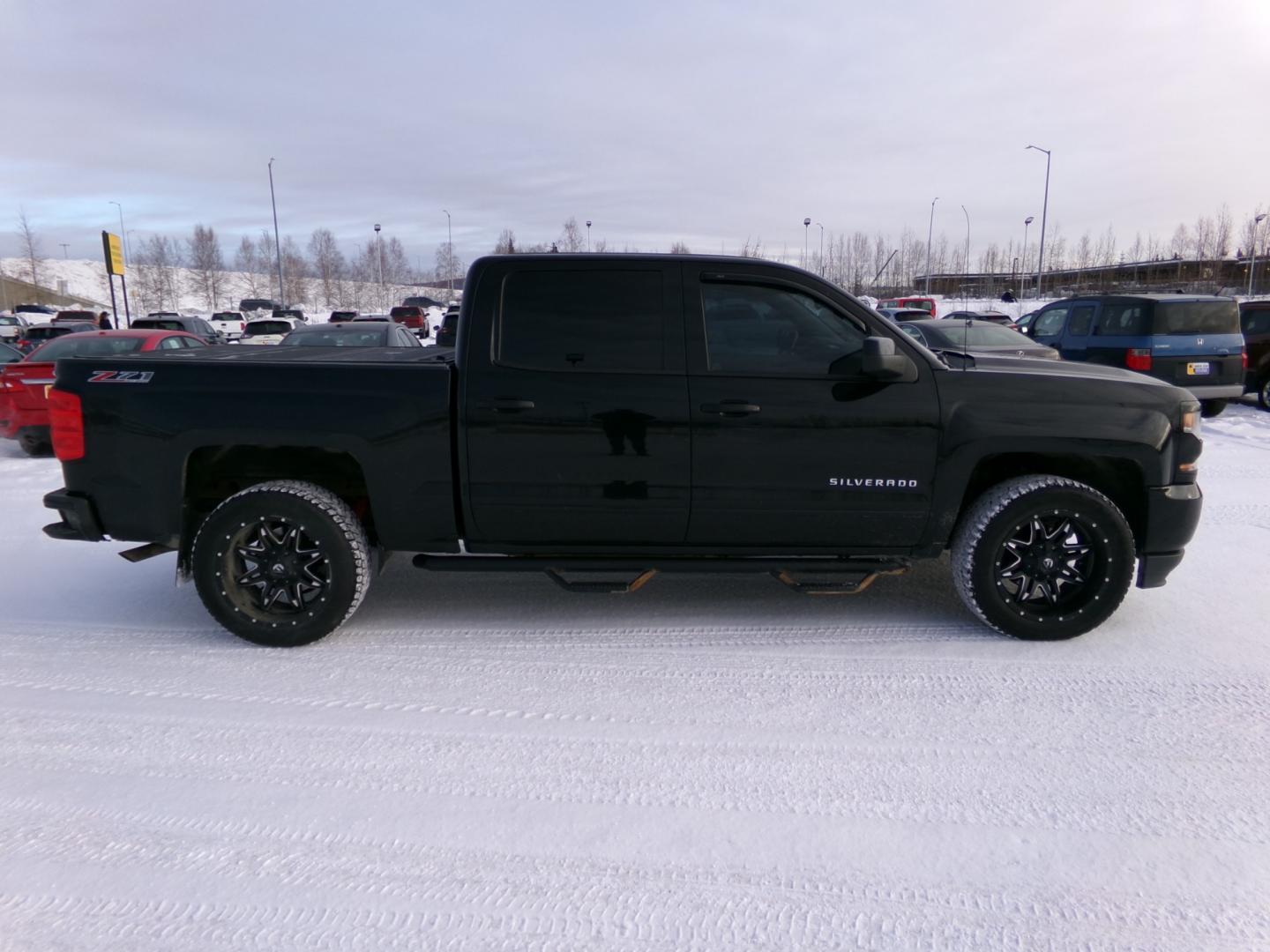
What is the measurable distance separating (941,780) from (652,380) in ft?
6.93

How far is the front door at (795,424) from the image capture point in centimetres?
401

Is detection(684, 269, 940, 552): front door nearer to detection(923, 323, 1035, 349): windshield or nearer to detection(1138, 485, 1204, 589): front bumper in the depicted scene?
detection(1138, 485, 1204, 589): front bumper

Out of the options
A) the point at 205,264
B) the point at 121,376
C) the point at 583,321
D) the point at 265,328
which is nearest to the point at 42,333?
the point at 265,328

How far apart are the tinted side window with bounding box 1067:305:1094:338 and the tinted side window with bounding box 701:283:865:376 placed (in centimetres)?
1005

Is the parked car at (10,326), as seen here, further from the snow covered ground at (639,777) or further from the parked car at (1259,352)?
the parked car at (1259,352)

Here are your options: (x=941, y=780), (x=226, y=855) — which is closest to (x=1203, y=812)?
(x=941, y=780)

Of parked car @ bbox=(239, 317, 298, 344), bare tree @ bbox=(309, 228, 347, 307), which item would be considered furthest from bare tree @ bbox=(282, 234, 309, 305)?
parked car @ bbox=(239, 317, 298, 344)

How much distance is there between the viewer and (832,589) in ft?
13.9

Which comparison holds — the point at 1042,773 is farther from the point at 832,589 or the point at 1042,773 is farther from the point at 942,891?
the point at 832,589

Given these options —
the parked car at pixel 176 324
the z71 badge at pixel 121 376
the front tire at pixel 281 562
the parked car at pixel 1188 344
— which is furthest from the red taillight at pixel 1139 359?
the parked car at pixel 176 324

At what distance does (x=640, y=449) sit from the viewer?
4012 millimetres

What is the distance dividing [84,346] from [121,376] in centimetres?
732

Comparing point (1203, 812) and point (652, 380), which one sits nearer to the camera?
point (1203, 812)

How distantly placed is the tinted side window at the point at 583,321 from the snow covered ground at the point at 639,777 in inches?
56.2
